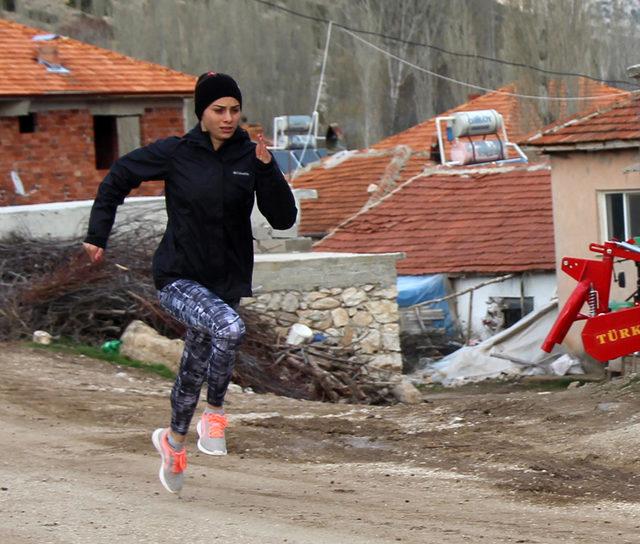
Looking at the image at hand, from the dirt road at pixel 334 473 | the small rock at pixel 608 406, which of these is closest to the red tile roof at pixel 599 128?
the dirt road at pixel 334 473

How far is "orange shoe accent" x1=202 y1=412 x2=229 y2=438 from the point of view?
6.44m

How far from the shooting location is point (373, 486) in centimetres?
677

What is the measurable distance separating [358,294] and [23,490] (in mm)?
10557

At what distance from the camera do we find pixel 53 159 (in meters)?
24.7

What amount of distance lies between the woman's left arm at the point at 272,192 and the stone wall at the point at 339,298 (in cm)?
940

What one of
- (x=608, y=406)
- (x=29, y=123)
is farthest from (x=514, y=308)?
(x=608, y=406)

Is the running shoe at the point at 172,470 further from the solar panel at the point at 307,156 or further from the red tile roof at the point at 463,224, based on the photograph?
the solar panel at the point at 307,156

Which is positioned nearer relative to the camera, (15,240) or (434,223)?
(15,240)

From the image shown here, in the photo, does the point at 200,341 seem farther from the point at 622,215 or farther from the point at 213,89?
the point at 622,215

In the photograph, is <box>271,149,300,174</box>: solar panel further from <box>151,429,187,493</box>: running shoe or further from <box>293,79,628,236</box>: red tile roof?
<box>151,429,187,493</box>: running shoe

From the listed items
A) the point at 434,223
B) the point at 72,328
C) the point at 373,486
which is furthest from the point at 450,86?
the point at 373,486

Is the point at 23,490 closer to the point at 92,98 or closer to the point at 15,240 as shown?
the point at 15,240

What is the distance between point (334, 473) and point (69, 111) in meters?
→ 18.7

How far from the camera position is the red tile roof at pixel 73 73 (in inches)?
954
